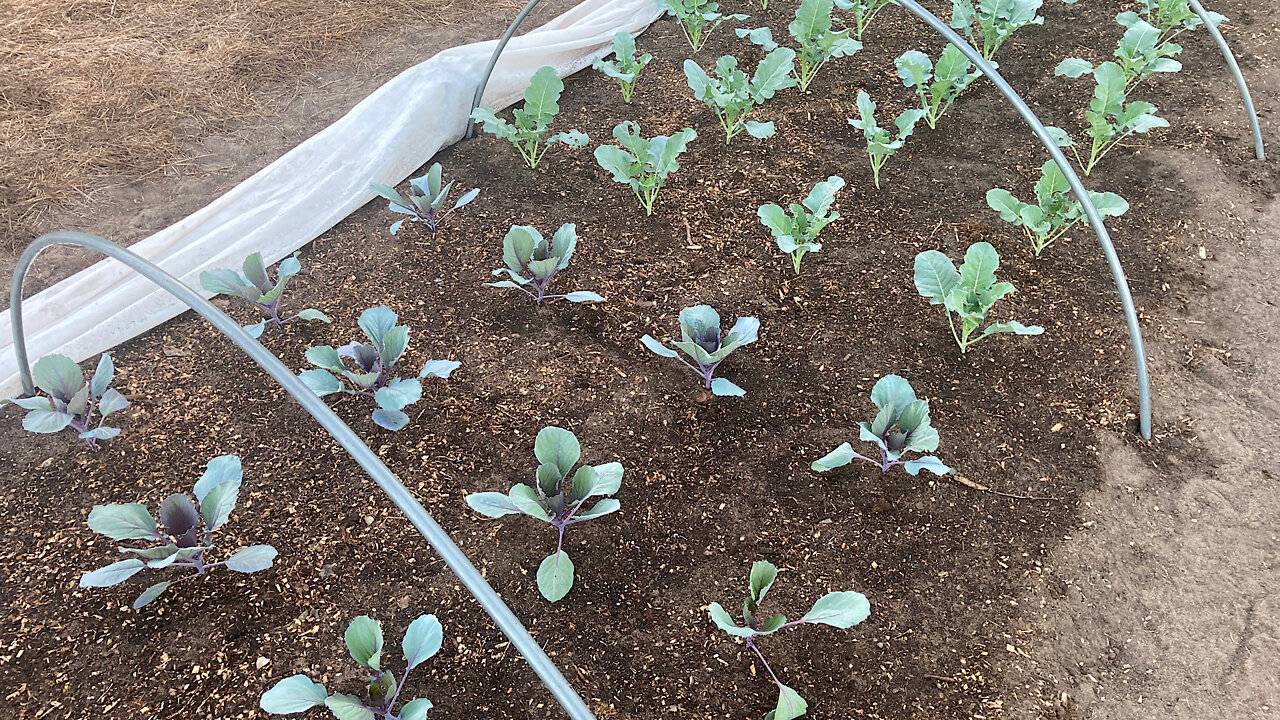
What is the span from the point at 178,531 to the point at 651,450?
1.11 metres

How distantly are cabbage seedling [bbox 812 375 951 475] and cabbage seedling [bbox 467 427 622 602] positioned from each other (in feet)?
1.67

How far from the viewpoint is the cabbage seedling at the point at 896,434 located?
1866 millimetres

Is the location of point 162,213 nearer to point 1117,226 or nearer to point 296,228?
point 296,228

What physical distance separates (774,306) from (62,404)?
1.94m

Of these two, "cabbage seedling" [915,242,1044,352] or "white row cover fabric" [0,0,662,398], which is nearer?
"cabbage seedling" [915,242,1044,352]

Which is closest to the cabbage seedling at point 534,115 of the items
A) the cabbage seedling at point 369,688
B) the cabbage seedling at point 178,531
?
the cabbage seedling at point 178,531

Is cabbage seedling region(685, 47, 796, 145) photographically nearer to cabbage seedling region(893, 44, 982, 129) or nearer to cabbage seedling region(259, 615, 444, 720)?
cabbage seedling region(893, 44, 982, 129)

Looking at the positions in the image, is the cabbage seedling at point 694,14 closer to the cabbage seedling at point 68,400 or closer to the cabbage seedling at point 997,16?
the cabbage seedling at point 997,16

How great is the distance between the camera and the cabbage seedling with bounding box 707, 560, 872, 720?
4.96 ft

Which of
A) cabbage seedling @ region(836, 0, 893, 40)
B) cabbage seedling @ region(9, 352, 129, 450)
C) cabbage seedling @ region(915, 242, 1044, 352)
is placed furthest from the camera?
cabbage seedling @ region(836, 0, 893, 40)

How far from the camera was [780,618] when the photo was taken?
1.62 m

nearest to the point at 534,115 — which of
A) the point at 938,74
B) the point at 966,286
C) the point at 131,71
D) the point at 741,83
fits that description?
the point at 741,83

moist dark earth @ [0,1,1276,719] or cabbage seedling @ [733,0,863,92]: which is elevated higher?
cabbage seedling @ [733,0,863,92]

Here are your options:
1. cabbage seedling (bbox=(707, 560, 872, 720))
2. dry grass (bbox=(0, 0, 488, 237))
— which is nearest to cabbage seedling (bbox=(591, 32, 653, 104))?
dry grass (bbox=(0, 0, 488, 237))
